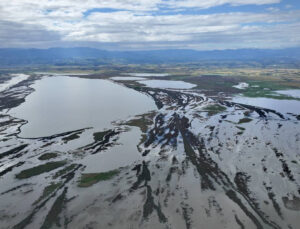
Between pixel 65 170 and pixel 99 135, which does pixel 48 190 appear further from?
pixel 99 135

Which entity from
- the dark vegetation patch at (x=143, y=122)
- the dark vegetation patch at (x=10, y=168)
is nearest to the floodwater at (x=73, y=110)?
the dark vegetation patch at (x=143, y=122)

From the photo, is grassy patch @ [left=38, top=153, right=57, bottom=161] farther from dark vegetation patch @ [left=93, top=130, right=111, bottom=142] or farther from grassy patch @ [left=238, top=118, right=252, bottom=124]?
grassy patch @ [left=238, top=118, right=252, bottom=124]

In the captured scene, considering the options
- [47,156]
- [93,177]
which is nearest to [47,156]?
[47,156]

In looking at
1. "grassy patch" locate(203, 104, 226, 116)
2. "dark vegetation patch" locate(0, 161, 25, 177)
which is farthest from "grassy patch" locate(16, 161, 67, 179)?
"grassy patch" locate(203, 104, 226, 116)

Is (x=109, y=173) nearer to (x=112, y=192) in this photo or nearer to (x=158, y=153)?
(x=112, y=192)

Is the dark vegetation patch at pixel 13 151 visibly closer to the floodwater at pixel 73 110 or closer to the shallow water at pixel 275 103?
the floodwater at pixel 73 110

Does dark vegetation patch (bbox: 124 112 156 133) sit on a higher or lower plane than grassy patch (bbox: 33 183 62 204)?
lower
